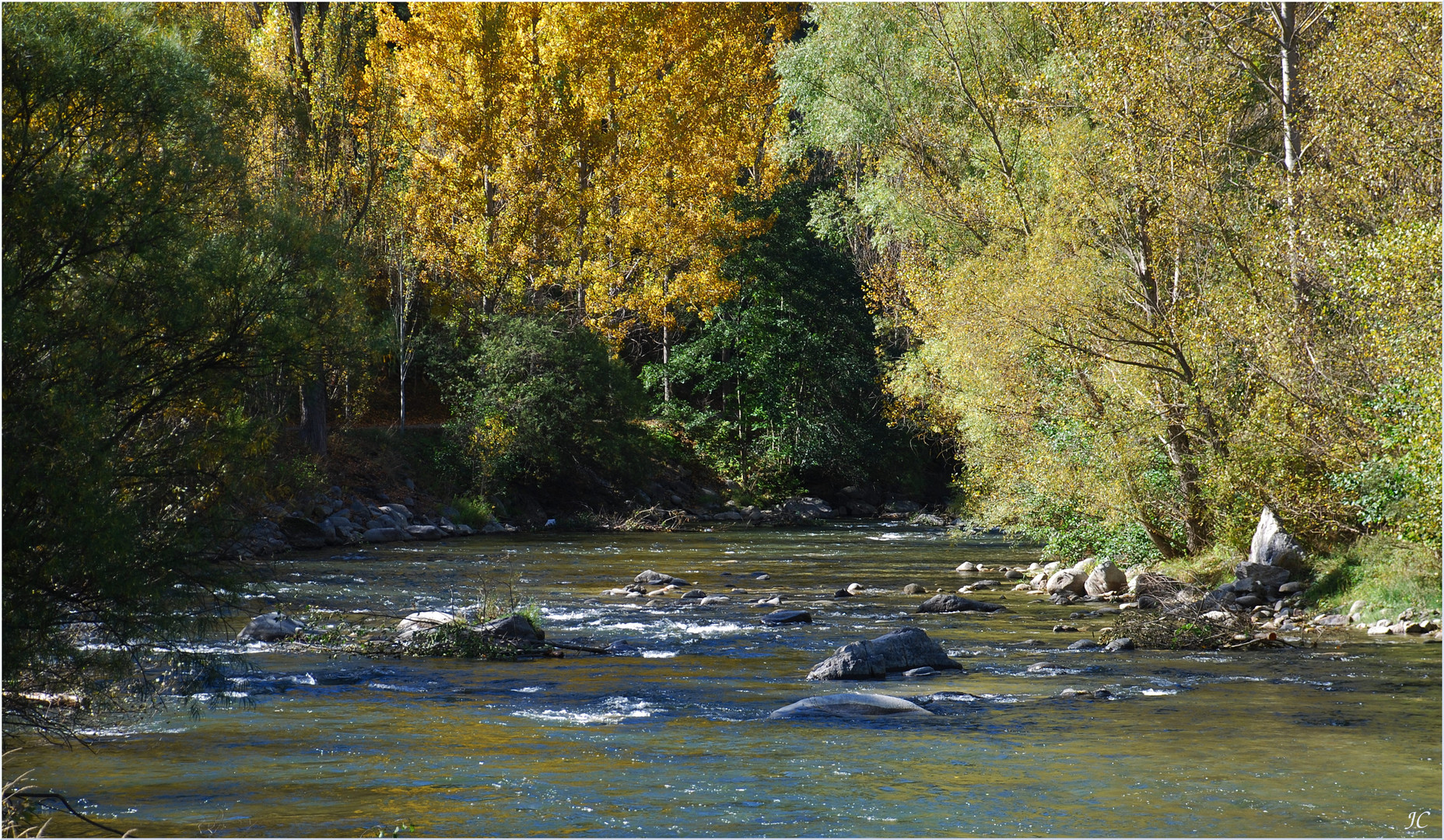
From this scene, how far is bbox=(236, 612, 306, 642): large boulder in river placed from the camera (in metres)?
14.6

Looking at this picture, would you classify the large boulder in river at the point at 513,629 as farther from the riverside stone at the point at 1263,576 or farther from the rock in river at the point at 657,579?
the riverside stone at the point at 1263,576

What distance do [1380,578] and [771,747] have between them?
10.4m

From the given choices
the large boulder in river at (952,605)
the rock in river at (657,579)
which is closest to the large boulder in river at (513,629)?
the rock in river at (657,579)

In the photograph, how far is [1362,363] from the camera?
14586 millimetres

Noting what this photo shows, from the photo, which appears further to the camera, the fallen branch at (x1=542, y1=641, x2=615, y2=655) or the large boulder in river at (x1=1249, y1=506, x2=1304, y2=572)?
the large boulder in river at (x1=1249, y1=506, x2=1304, y2=572)

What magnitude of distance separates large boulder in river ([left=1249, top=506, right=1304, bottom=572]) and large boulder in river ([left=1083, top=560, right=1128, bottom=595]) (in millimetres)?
2340

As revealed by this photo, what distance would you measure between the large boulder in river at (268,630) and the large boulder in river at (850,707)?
6.85 meters

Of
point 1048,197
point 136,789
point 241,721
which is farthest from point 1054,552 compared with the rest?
point 136,789

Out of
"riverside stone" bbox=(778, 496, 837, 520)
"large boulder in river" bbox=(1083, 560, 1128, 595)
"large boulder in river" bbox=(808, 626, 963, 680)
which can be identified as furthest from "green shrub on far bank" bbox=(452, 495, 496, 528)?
"large boulder in river" bbox=(808, 626, 963, 680)

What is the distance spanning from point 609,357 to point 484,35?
971cm

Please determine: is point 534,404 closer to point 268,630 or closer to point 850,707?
point 268,630

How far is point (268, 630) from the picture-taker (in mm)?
14781

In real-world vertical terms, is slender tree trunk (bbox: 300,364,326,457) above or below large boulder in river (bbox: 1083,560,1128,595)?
above

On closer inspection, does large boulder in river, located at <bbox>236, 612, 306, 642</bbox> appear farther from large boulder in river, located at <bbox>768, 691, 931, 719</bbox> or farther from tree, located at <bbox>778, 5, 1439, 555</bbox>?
tree, located at <bbox>778, 5, 1439, 555</bbox>
